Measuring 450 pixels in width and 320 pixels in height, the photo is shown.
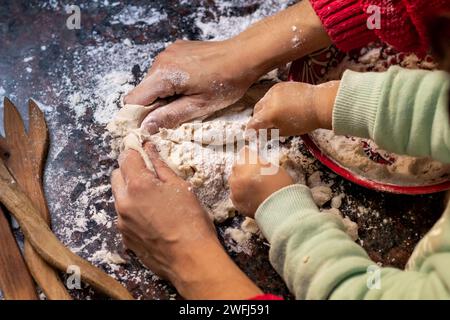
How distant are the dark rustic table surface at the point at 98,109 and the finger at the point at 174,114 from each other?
4.2 inches

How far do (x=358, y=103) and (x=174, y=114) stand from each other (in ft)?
1.05

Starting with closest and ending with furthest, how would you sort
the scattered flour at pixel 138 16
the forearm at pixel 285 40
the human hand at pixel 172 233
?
the human hand at pixel 172 233 < the forearm at pixel 285 40 < the scattered flour at pixel 138 16

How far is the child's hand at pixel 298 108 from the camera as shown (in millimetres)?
889

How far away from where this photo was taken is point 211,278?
0.78m

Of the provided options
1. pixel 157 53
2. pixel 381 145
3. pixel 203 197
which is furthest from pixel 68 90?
pixel 381 145

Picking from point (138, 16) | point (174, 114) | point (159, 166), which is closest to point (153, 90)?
point (174, 114)

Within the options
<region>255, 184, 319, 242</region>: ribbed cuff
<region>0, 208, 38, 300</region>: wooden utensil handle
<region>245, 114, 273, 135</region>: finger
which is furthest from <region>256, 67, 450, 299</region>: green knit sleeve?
<region>0, 208, 38, 300</region>: wooden utensil handle

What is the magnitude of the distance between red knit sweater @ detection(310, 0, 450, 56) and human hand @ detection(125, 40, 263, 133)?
0.15 meters

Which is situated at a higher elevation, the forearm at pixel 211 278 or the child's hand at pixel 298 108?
the child's hand at pixel 298 108

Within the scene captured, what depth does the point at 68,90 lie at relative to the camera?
1.07m

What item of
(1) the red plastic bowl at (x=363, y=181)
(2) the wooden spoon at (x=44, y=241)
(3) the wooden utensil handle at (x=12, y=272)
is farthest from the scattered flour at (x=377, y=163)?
(3) the wooden utensil handle at (x=12, y=272)

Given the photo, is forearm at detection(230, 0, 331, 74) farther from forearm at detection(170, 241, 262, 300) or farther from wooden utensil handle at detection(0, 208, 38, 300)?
wooden utensil handle at detection(0, 208, 38, 300)

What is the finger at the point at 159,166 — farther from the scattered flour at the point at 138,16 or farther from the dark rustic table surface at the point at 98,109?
the scattered flour at the point at 138,16

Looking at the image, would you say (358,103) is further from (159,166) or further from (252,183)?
(159,166)
